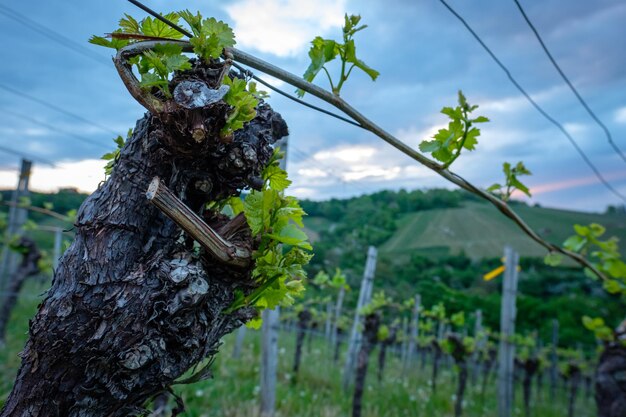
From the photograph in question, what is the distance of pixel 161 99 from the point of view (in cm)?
102

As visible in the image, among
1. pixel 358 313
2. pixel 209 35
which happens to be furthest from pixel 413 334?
pixel 209 35

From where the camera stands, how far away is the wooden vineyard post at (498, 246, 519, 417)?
6887 mm

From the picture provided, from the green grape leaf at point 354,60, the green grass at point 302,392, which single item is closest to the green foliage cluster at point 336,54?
the green grape leaf at point 354,60

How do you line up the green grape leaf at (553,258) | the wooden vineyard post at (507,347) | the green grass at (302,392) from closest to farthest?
the green grape leaf at (553,258) → the green grass at (302,392) → the wooden vineyard post at (507,347)

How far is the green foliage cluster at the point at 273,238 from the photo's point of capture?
1.07 m

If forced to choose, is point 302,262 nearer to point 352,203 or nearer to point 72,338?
point 72,338

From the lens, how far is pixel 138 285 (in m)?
1.00

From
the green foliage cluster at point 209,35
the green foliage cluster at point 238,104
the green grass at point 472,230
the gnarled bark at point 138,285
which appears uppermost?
the green grass at point 472,230

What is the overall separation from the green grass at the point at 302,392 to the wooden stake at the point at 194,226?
2.86 meters

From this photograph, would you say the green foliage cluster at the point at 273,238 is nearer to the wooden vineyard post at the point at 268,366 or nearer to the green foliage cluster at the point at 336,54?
the green foliage cluster at the point at 336,54

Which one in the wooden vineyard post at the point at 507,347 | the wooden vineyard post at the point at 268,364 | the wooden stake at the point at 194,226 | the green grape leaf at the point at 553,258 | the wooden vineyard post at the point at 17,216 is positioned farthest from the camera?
the wooden vineyard post at the point at 17,216

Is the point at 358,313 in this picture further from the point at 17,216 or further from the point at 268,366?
the point at 17,216

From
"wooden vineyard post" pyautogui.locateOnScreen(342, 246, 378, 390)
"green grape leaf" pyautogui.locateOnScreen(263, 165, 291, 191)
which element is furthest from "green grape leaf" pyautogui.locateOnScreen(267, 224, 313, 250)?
"wooden vineyard post" pyautogui.locateOnScreen(342, 246, 378, 390)

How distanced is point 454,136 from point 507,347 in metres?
6.47
